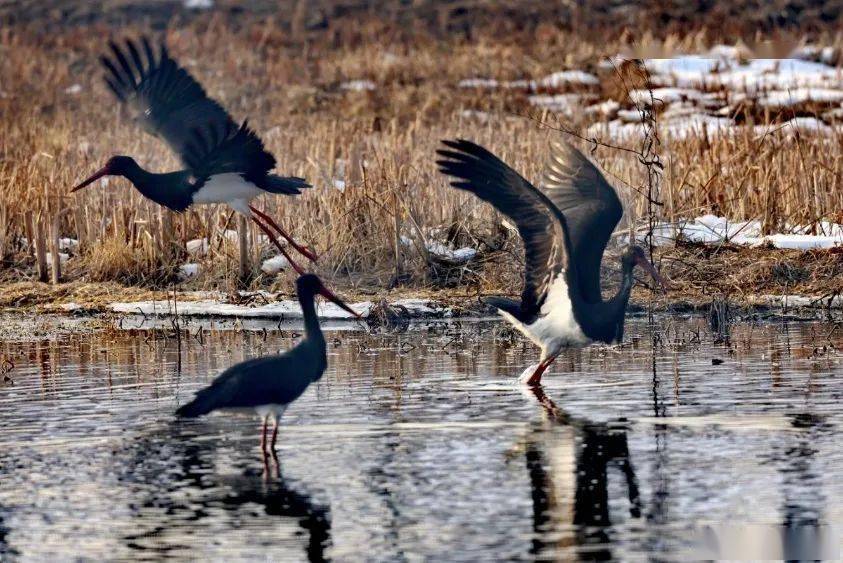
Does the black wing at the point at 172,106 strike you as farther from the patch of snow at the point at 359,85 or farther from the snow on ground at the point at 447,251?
the patch of snow at the point at 359,85

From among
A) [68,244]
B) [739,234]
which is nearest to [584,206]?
[739,234]

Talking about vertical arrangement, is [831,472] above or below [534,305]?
below

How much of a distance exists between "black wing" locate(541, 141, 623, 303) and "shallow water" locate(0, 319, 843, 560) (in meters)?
0.62

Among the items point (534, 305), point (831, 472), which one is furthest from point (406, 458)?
point (534, 305)

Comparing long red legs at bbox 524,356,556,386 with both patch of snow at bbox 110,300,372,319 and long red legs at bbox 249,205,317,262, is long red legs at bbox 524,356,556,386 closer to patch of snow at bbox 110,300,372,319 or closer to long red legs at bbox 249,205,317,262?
patch of snow at bbox 110,300,372,319

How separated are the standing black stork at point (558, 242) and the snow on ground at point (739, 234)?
341cm

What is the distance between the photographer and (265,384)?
710cm

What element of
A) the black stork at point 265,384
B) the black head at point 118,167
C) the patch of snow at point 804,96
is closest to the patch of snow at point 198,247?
the black head at point 118,167

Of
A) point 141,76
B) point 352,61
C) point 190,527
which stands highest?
point 352,61

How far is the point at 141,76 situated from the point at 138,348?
2.31 metres

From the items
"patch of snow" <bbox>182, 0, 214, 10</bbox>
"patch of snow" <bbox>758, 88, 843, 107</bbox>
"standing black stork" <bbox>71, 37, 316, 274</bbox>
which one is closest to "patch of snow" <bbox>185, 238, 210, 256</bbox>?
"standing black stork" <bbox>71, 37, 316, 274</bbox>

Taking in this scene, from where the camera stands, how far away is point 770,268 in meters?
12.1

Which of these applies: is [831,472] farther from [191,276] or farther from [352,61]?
[352,61]

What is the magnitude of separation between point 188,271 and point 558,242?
5.45 metres
